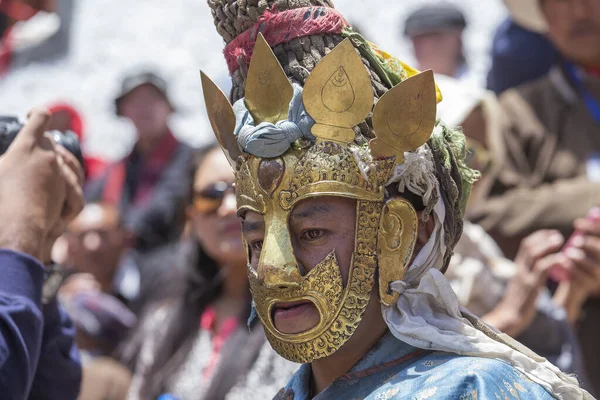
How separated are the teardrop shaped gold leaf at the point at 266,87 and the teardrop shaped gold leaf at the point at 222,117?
0.30 ft

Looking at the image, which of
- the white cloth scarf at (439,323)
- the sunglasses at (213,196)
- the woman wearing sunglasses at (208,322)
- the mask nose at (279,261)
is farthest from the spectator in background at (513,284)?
the mask nose at (279,261)

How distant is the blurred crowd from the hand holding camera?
55.8 inches

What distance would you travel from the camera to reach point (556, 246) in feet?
16.7

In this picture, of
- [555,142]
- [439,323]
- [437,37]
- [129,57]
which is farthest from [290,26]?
[129,57]

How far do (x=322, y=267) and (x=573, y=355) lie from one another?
257cm

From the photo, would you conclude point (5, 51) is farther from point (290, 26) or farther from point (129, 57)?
point (290, 26)

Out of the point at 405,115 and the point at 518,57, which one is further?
the point at 518,57

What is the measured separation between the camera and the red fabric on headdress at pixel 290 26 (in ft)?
10.0

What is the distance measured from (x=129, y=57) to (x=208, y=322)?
6.54 m

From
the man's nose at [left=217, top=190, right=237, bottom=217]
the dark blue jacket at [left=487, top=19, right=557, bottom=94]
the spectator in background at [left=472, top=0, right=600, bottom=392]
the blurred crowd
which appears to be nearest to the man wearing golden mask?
the blurred crowd

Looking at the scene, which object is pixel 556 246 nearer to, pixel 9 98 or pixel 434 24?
pixel 434 24

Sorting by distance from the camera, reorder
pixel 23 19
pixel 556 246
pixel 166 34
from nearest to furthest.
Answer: pixel 556 246 → pixel 166 34 → pixel 23 19

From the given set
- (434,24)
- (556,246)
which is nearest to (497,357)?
(556,246)

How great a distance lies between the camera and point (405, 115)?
2.94 m
